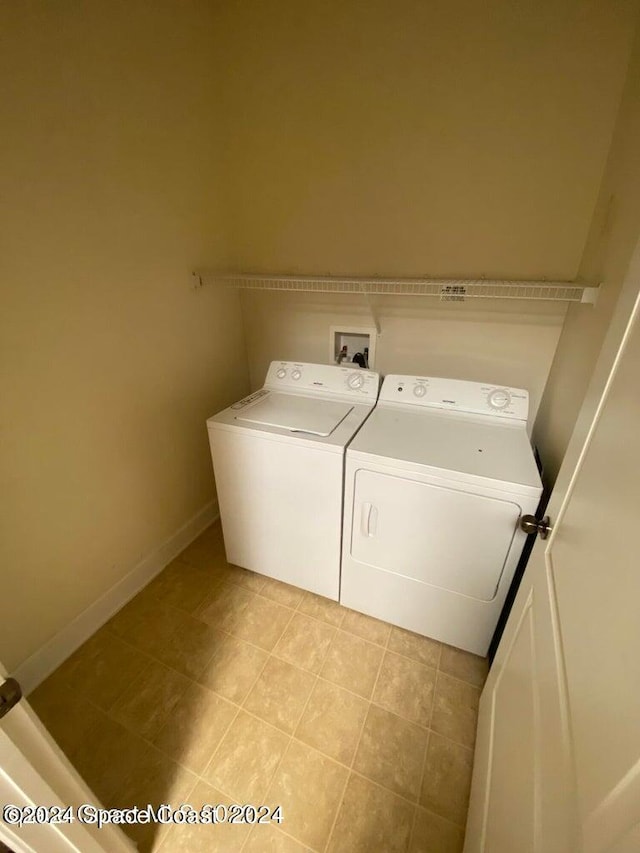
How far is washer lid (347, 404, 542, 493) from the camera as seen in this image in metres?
1.22

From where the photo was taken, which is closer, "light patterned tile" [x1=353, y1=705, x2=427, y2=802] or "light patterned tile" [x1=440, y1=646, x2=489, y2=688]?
"light patterned tile" [x1=353, y1=705, x2=427, y2=802]

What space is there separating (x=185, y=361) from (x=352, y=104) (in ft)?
4.55

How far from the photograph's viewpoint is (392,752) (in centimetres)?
122

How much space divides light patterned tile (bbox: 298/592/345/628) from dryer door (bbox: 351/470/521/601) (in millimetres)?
406

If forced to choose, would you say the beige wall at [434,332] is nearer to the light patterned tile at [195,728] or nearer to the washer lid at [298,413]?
the washer lid at [298,413]

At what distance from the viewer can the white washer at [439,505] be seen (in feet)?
4.00

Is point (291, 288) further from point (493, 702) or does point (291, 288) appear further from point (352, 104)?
point (493, 702)

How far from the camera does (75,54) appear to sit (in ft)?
3.68

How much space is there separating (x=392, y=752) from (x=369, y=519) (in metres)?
0.80

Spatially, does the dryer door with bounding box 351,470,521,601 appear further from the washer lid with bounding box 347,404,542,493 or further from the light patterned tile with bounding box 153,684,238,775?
the light patterned tile with bounding box 153,684,238,775

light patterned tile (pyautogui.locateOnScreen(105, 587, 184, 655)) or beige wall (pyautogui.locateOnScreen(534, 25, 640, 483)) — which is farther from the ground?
beige wall (pyautogui.locateOnScreen(534, 25, 640, 483))

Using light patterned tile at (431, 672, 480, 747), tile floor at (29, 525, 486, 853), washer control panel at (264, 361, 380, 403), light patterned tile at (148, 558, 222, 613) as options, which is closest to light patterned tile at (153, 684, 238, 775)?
tile floor at (29, 525, 486, 853)

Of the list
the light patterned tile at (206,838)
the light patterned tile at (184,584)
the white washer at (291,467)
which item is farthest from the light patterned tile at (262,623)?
the light patterned tile at (206,838)

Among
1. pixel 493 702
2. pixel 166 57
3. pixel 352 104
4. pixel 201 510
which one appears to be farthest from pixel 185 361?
pixel 493 702
